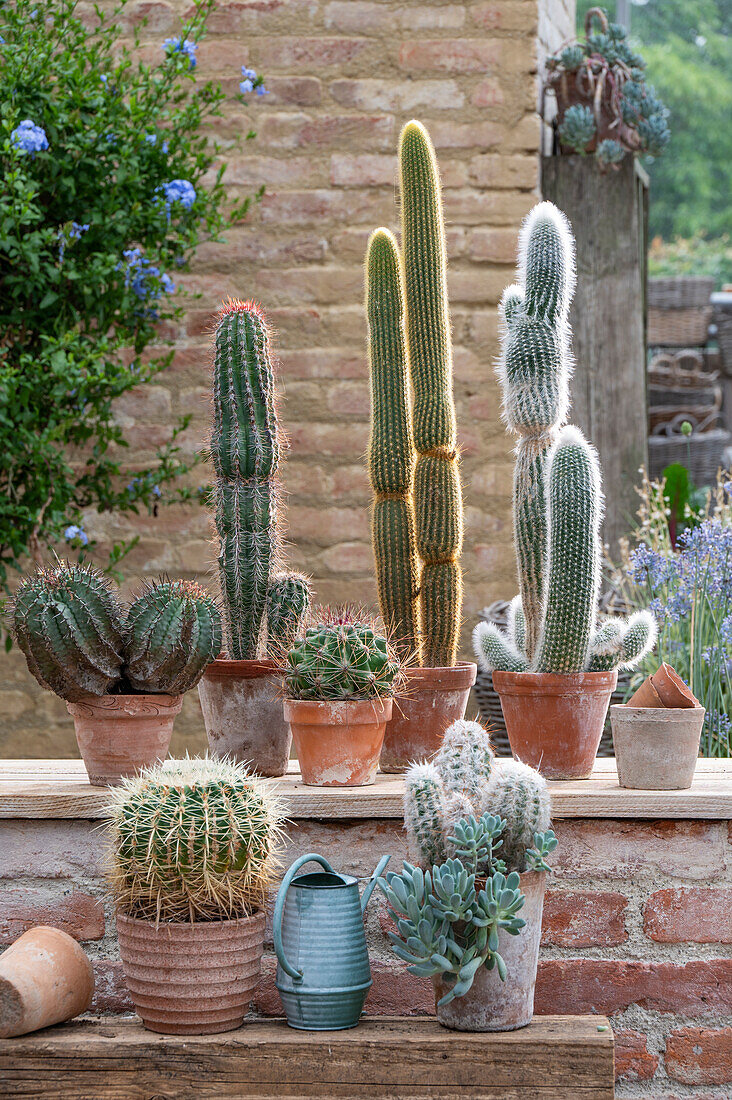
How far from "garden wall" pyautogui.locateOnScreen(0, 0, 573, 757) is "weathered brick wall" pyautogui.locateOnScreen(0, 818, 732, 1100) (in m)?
1.86

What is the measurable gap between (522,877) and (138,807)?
1.80ft

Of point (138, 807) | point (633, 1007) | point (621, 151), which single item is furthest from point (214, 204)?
point (633, 1007)

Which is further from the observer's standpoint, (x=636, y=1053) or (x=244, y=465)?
(x=244, y=465)

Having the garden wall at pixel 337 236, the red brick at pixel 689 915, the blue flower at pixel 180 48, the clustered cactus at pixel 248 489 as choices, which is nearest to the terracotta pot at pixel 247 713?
the clustered cactus at pixel 248 489

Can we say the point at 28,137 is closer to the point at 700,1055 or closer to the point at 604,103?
the point at 604,103

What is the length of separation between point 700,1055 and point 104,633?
1.18 metres

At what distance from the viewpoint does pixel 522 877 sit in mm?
1503

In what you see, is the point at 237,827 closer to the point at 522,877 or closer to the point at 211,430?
the point at 522,877

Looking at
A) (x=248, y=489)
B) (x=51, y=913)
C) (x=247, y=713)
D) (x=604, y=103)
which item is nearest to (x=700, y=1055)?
(x=247, y=713)

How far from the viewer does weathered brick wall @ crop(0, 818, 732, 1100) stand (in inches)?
67.6

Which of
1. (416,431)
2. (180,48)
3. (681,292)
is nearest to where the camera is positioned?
(416,431)

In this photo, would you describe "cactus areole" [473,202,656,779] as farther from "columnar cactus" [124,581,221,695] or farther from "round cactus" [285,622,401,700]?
"columnar cactus" [124,581,221,695]

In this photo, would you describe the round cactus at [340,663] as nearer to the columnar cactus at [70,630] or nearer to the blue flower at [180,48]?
the columnar cactus at [70,630]

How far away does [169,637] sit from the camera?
1781 millimetres
